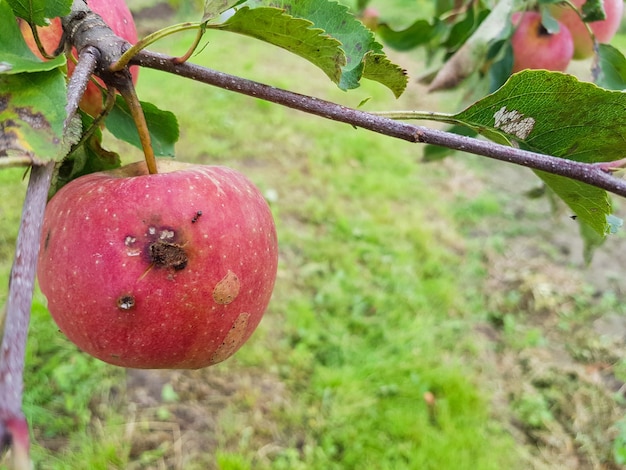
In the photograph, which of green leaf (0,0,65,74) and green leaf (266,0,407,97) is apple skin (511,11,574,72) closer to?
green leaf (266,0,407,97)

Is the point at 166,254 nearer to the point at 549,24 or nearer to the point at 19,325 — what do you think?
the point at 19,325

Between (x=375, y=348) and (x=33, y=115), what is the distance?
5.62 feet

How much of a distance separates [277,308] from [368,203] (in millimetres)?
931

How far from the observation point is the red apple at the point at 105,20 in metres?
0.63

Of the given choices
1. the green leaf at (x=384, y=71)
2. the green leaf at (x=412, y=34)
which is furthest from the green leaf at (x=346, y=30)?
the green leaf at (x=412, y=34)

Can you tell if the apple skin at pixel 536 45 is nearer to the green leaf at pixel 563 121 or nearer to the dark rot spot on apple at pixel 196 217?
the green leaf at pixel 563 121

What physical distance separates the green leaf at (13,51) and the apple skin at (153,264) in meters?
0.14

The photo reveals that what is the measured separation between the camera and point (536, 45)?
1.03 metres

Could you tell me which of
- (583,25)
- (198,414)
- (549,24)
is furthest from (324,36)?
(198,414)

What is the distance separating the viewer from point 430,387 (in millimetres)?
1829

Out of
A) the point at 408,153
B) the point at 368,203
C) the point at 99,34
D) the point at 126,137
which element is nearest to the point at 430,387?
the point at 368,203

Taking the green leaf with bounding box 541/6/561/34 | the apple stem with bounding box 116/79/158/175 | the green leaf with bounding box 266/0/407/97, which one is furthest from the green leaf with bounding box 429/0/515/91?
the apple stem with bounding box 116/79/158/175

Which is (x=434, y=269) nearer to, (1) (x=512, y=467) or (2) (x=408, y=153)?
(1) (x=512, y=467)

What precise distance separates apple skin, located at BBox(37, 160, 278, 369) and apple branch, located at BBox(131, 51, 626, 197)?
12cm
